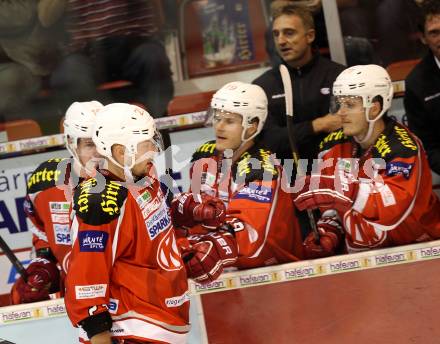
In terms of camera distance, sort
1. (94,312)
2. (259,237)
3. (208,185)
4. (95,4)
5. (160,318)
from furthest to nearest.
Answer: (95,4), (208,185), (259,237), (160,318), (94,312)

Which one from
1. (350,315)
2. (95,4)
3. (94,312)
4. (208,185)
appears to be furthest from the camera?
(95,4)

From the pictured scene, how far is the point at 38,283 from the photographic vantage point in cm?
386

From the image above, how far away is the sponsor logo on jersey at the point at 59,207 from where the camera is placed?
156 inches

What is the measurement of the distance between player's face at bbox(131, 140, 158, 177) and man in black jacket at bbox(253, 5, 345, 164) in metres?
1.25

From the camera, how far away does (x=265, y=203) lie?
369 cm

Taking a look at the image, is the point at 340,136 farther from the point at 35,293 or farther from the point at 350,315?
the point at 35,293

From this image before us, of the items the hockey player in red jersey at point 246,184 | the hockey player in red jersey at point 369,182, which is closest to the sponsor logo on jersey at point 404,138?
the hockey player in red jersey at point 369,182

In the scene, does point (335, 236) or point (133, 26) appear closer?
point (335, 236)

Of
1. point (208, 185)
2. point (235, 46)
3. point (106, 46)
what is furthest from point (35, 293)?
point (235, 46)

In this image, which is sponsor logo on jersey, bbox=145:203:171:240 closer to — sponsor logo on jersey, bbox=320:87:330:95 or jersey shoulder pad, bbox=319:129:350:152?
jersey shoulder pad, bbox=319:129:350:152

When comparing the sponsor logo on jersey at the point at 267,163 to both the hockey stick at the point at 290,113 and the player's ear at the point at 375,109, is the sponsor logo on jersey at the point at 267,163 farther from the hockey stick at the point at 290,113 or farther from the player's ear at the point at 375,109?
the player's ear at the point at 375,109

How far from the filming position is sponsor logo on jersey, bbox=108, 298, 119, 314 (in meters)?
2.84

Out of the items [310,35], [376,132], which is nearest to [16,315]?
[376,132]

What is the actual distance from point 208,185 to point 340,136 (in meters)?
0.65
